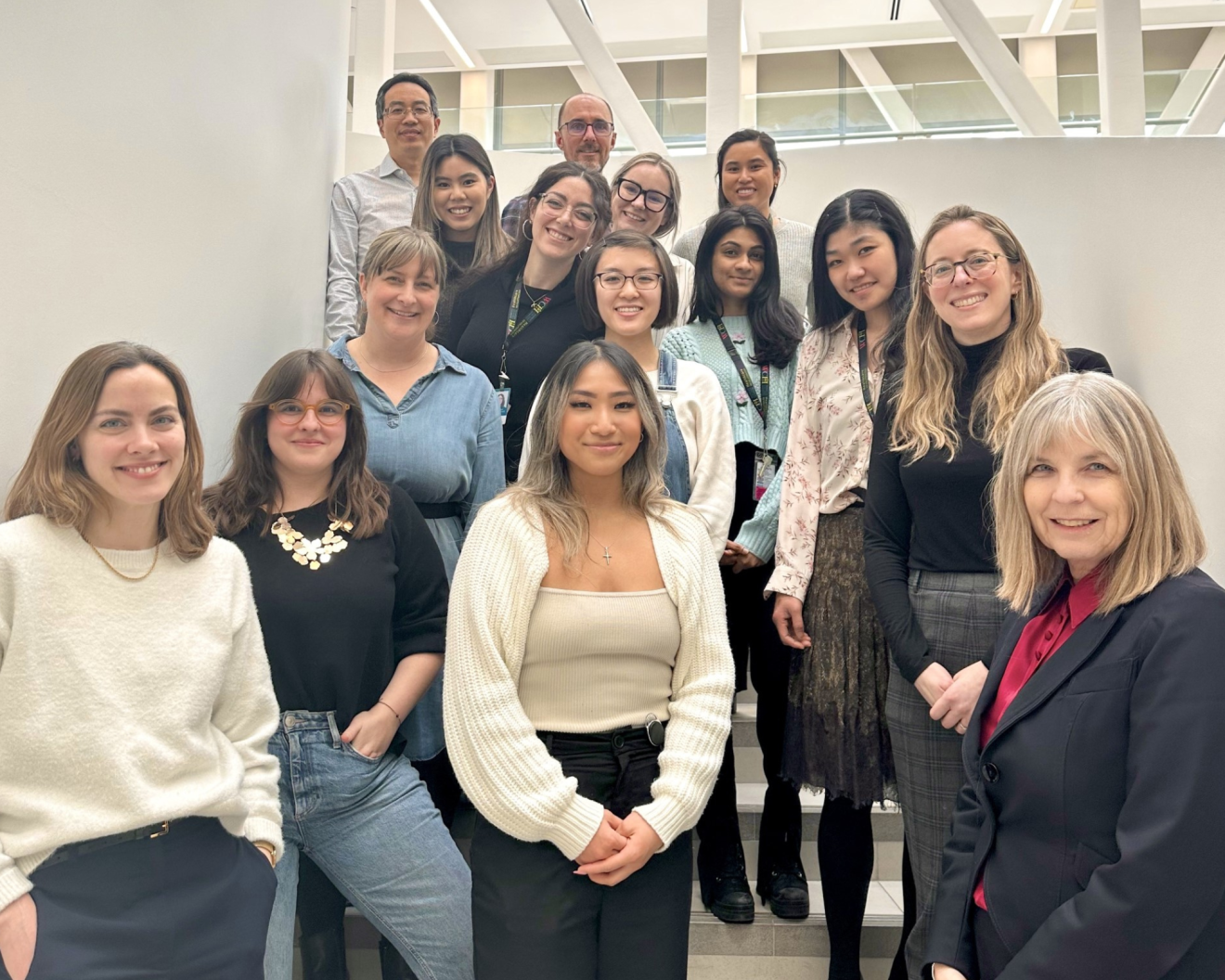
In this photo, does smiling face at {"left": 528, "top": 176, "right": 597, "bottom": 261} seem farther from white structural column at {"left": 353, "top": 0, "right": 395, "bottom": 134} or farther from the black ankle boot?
white structural column at {"left": 353, "top": 0, "right": 395, "bottom": 134}

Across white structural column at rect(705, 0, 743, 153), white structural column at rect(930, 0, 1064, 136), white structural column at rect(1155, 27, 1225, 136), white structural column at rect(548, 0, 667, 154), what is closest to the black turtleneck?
white structural column at rect(1155, 27, 1225, 136)

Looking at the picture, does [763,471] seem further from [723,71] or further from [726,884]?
[723,71]

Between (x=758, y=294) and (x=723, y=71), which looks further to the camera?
(x=723, y=71)

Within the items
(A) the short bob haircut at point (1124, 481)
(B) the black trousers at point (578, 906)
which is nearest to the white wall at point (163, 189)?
(B) the black trousers at point (578, 906)

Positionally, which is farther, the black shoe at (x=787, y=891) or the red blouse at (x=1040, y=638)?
the black shoe at (x=787, y=891)

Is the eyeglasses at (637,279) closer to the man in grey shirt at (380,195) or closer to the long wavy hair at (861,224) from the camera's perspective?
the long wavy hair at (861,224)

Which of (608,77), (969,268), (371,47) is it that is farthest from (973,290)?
(371,47)

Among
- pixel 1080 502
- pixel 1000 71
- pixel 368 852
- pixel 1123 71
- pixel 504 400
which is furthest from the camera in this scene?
pixel 1000 71

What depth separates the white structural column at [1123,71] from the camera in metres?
5.62

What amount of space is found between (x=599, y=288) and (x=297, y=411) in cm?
91

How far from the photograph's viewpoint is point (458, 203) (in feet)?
11.4

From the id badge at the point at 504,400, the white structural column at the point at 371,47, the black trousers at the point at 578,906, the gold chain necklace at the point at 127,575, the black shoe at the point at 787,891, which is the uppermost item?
the white structural column at the point at 371,47

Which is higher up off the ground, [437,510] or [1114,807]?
[437,510]

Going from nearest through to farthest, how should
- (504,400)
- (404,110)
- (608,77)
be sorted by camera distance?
(504,400), (404,110), (608,77)
